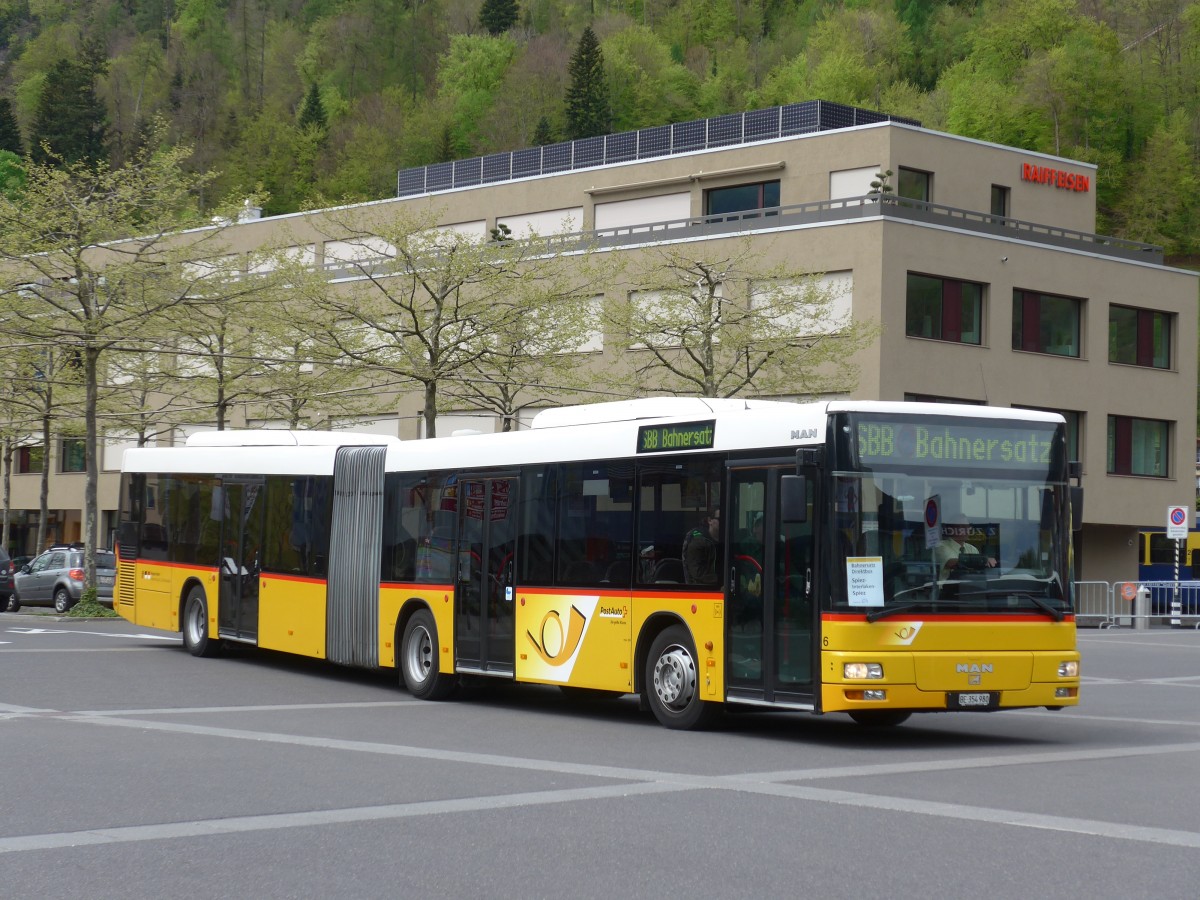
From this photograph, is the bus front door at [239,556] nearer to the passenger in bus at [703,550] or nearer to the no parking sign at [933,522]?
the passenger in bus at [703,550]

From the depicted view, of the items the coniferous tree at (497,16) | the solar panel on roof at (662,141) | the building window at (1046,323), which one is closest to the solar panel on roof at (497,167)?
the solar panel on roof at (662,141)

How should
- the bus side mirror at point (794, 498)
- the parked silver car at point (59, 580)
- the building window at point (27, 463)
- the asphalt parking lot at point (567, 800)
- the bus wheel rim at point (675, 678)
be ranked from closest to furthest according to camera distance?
the asphalt parking lot at point (567, 800) < the bus side mirror at point (794, 498) < the bus wheel rim at point (675, 678) < the parked silver car at point (59, 580) < the building window at point (27, 463)

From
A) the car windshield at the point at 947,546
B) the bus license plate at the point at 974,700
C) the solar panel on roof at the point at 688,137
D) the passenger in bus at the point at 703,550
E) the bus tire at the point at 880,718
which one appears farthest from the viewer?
the solar panel on roof at the point at 688,137

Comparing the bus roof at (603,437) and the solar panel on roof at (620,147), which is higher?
the solar panel on roof at (620,147)

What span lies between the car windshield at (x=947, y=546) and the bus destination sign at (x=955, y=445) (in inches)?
5.8

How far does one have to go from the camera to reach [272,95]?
145 m

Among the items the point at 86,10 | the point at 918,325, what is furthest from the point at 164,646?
the point at 86,10

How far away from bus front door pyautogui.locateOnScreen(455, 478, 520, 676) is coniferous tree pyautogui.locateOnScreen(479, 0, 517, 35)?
426 ft

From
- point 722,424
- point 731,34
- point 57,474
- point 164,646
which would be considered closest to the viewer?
point 722,424

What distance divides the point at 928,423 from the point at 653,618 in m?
3.08

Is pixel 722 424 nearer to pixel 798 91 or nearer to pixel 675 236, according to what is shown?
pixel 675 236

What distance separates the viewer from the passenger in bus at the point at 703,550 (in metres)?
14.2

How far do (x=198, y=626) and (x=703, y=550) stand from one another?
36.5ft

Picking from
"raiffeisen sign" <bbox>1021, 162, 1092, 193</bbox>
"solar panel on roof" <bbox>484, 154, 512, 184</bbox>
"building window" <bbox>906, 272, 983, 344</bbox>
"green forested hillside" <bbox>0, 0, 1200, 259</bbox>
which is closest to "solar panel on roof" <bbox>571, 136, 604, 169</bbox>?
"solar panel on roof" <bbox>484, 154, 512, 184</bbox>
